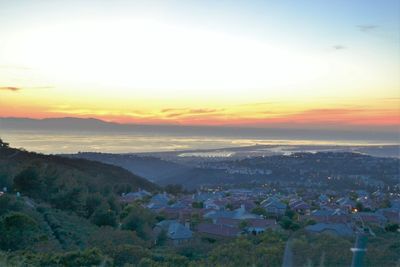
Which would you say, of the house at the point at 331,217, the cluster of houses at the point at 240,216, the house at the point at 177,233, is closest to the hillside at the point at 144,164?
the cluster of houses at the point at 240,216

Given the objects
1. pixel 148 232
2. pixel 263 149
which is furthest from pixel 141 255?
pixel 263 149

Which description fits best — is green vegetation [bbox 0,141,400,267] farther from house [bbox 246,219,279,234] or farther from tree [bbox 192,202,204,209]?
house [bbox 246,219,279,234]

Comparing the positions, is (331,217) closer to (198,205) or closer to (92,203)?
(92,203)

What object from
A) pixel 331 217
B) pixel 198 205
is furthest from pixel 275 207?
pixel 331 217

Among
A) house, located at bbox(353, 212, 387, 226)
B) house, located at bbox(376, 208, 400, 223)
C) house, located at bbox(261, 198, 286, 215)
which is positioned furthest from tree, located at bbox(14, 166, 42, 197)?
house, located at bbox(376, 208, 400, 223)

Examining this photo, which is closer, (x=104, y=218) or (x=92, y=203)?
(x=104, y=218)

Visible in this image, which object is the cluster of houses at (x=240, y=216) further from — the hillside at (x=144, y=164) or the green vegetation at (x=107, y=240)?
the hillside at (x=144, y=164)
